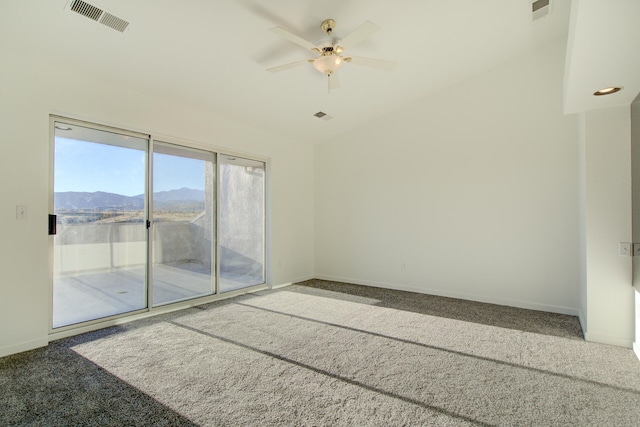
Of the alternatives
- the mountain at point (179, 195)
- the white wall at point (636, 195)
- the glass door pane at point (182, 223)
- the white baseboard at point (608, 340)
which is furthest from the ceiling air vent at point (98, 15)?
the white baseboard at point (608, 340)

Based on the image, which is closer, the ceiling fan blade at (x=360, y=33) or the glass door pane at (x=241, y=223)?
the ceiling fan blade at (x=360, y=33)

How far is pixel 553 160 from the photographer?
399 centimetres

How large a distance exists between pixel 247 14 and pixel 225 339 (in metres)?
3.08

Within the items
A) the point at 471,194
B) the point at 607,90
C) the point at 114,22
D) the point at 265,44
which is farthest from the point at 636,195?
the point at 114,22

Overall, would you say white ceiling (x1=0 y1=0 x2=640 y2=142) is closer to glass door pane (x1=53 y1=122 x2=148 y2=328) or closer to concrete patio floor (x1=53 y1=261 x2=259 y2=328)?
glass door pane (x1=53 y1=122 x2=148 y2=328)

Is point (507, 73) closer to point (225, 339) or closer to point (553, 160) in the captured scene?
point (553, 160)

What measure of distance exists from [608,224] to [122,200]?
16.8 ft

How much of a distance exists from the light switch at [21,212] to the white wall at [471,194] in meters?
4.31

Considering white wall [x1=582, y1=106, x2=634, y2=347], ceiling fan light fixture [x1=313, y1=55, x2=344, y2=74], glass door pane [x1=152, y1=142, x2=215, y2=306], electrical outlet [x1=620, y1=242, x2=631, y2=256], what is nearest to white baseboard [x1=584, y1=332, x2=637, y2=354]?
white wall [x1=582, y1=106, x2=634, y2=347]

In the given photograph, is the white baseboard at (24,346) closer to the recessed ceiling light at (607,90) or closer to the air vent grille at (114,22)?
the air vent grille at (114,22)

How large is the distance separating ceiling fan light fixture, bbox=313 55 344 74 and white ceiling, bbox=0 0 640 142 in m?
0.34

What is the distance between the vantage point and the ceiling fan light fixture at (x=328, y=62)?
122 inches

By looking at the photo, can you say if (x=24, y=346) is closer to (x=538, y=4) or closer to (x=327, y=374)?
(x=327, y=374)

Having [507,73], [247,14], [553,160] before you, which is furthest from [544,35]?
[247,14]
